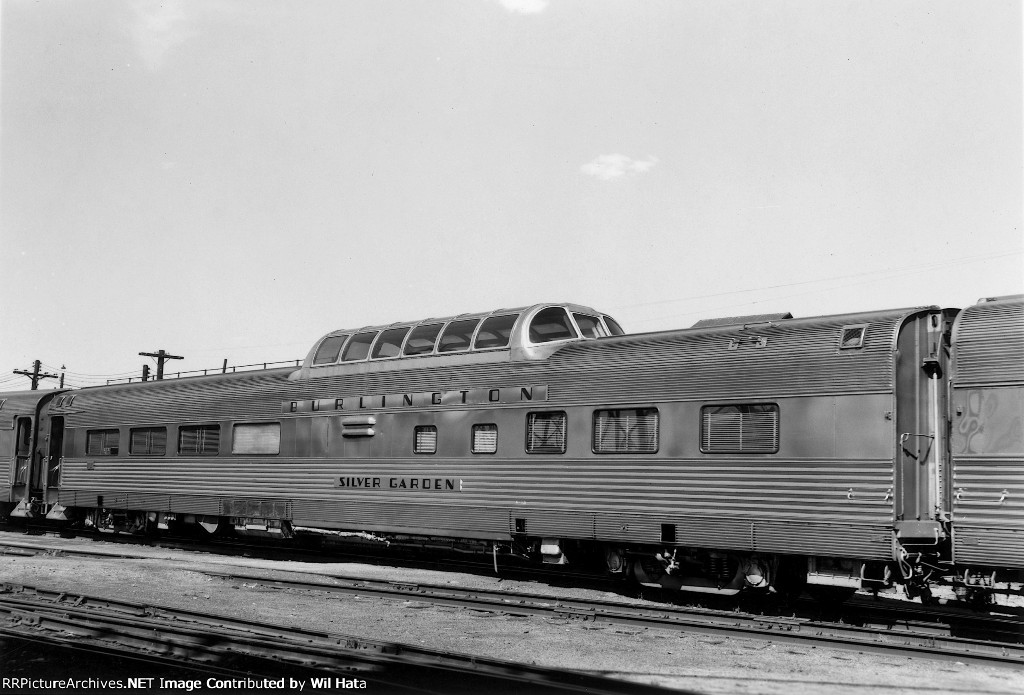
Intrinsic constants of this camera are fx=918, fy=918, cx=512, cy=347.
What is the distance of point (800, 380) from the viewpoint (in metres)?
11.5

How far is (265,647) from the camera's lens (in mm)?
8992

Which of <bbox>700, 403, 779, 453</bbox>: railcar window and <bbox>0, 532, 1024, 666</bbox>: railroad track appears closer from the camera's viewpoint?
<bbox>0, 532, 1024, 666</bbox>: railroad track

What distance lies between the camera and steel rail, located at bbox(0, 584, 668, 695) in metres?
8.03

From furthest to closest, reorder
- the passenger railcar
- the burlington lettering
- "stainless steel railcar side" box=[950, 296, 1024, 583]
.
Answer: the burlington lettering
the passenger railcar
"stainless steel railcar side" box=[950, 296, 1024, 583]

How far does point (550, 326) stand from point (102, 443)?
12400 millimetres

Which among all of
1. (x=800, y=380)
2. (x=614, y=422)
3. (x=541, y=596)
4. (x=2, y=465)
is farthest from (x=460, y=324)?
(x=2, y=465)

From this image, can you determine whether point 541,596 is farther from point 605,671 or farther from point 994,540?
point 994,540

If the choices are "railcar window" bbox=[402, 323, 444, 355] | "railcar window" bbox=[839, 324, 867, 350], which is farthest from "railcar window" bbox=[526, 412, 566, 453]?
"railcar window" bbox=[839, 324, 867, 350]

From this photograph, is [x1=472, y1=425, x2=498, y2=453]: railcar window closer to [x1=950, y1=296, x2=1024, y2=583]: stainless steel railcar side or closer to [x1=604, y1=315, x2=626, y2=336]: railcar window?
[x1=604, y1=315, x2=626, y2=336]: railcar window

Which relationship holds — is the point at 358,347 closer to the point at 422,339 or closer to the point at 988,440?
the point at 422,339

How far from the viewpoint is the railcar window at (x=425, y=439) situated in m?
15.2

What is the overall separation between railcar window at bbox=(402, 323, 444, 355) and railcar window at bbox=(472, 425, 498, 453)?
1.85 m

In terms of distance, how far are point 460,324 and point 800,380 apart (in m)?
6.14

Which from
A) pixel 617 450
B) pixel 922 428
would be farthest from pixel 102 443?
pixel 922 428
